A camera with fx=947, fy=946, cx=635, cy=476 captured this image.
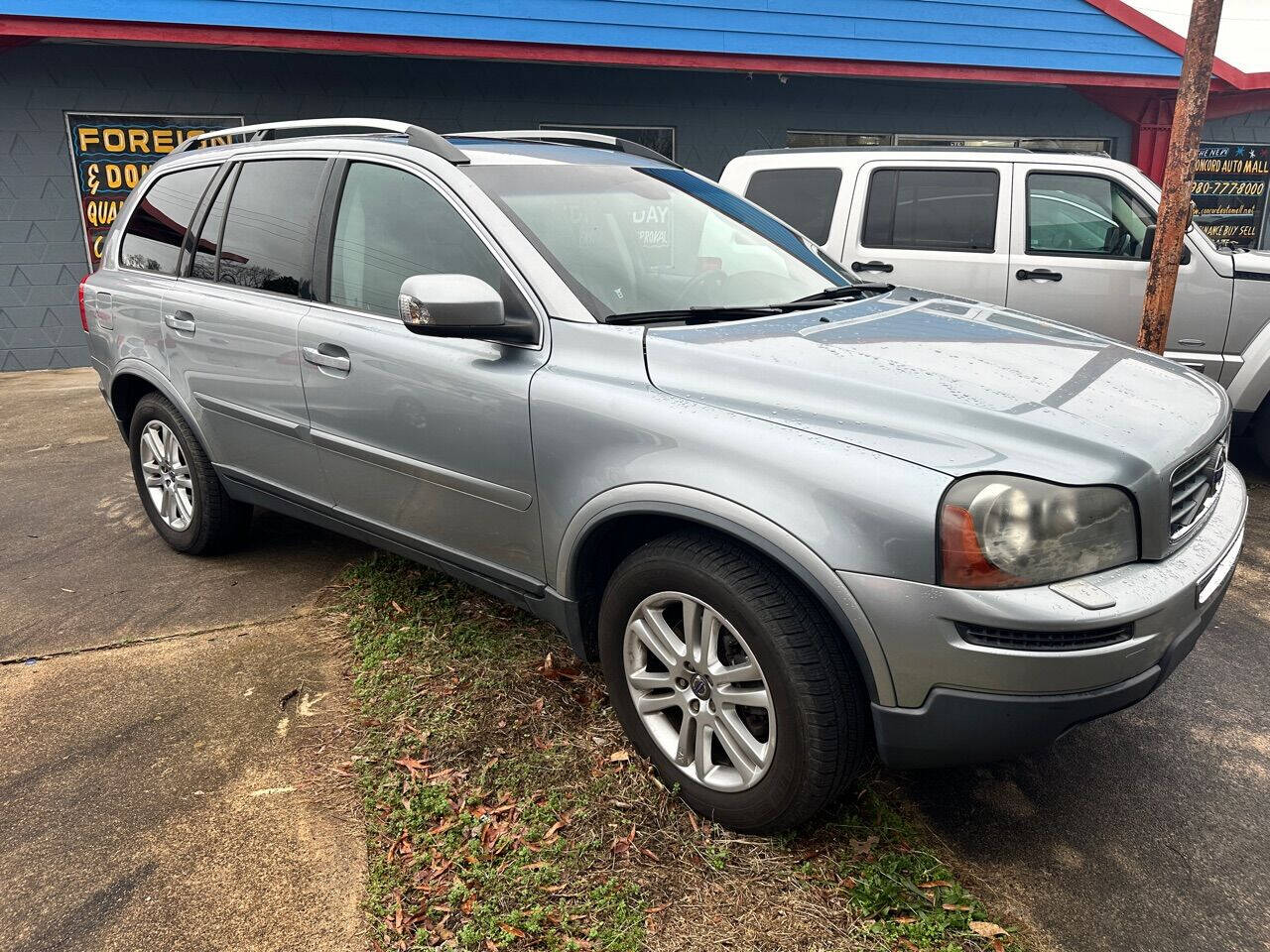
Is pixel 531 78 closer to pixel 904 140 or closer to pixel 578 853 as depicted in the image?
pixel 904 140

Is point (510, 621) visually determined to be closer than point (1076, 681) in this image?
No

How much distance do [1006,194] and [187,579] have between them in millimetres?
5068

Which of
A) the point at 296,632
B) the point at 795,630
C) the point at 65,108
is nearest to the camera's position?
the point at 795,630

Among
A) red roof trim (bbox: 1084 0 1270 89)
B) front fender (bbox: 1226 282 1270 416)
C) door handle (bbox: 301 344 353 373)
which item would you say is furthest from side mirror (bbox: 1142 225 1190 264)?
red roof trim (bbox: 1084 0 1270 89)

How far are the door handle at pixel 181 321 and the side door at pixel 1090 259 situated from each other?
4.59 m

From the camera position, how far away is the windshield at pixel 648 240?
2.90 metres

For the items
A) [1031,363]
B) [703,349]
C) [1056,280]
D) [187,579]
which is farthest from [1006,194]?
[187,579]

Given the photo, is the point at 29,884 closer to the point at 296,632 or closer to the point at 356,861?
the point at 356,861

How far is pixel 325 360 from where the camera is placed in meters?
3.30

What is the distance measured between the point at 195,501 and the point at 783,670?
3.09m

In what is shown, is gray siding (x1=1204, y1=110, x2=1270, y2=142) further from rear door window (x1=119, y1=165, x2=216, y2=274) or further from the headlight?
the headlight

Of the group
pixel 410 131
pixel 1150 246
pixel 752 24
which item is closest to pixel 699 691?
pixel 410 131

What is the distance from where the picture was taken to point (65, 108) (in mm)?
8617

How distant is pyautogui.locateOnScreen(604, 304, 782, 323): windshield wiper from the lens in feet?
9.00
